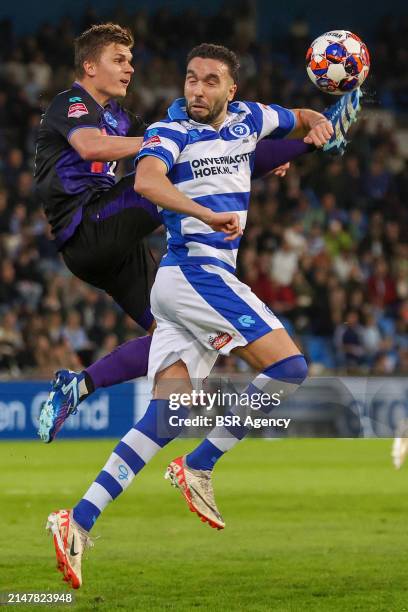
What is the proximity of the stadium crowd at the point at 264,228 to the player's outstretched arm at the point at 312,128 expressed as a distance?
9.71 metres

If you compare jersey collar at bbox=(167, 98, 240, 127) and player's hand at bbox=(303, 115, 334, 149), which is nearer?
jersey collar at bbox=(167, 98, 240, 127)

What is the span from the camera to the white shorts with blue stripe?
6.05m

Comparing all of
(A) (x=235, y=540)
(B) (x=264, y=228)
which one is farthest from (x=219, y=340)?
(B) (x=264, y=228)

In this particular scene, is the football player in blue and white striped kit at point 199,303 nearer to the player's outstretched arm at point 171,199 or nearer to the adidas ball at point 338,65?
the player's outstretched arm at point 171,199

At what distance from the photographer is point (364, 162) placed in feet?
70.0

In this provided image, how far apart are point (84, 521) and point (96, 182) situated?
203 cm

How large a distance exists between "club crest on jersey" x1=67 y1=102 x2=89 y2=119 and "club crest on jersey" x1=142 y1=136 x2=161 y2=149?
0.86 metres

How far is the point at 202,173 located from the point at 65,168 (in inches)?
43.3

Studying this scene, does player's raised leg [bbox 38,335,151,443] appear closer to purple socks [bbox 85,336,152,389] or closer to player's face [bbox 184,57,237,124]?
purple socks [bbox 85,336,152,389]

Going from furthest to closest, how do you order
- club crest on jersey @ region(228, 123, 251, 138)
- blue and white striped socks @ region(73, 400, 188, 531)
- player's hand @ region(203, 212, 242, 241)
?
club crest on jersey @ region(228, 123, 251, 138) < blue and white striped socks @ region(73, 400, 188, 531) < player's hand @ region(203, 212, 242, 241)

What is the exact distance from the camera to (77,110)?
22.1 ft

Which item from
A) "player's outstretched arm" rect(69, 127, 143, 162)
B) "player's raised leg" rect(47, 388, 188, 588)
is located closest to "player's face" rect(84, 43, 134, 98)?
"player's outstretched arm" rect(69, 127, 143, 162)

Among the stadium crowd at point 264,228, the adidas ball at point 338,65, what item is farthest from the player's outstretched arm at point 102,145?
the stadium crowd at point 264,228

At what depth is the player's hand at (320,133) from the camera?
21.2ft
